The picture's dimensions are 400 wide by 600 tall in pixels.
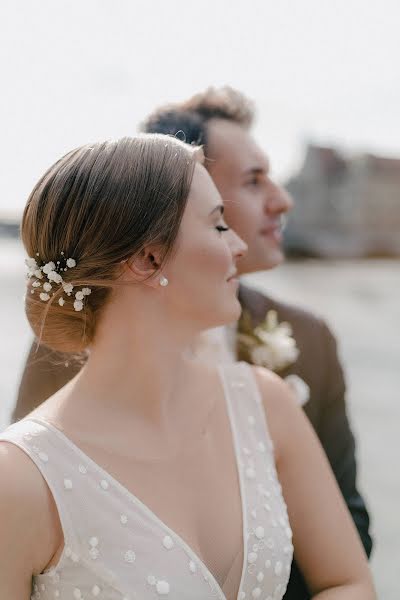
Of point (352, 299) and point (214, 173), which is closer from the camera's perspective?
point (214, 173)

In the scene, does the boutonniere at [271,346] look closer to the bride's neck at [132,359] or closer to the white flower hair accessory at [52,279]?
the bride's neck at [132,359]

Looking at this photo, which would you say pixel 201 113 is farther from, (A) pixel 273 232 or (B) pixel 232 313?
(B) pixel 232 313

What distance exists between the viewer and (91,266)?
1579 millimetres

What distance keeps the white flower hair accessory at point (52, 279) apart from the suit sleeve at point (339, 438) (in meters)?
1.04

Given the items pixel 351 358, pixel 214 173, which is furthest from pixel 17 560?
pixel 351 358

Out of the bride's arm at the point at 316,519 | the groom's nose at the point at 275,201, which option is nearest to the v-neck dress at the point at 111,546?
the bride's arm at the point at 316,519

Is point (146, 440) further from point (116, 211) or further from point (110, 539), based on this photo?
point (116, 211)

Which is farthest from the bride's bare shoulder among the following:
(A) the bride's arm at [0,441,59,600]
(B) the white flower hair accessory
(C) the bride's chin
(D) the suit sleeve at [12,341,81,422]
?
(D) the suit sleeve at [12,341,81,422]

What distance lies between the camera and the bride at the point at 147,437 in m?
1.46

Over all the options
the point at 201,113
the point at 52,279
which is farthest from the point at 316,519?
the point at 201,113

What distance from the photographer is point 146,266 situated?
162cm

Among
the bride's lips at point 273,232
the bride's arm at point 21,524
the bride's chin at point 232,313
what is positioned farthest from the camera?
the bride's lips at point 273,232

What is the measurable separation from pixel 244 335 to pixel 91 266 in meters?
0.97

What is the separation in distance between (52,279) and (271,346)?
0.89 meters
